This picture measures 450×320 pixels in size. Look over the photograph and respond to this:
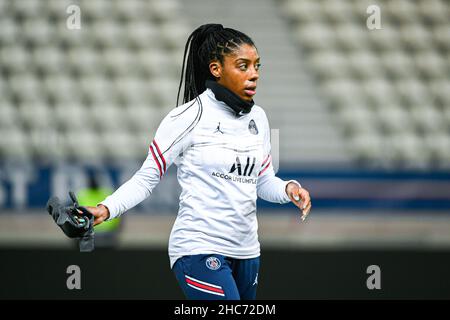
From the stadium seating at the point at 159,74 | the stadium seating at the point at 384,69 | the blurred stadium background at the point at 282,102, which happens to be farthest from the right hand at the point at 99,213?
the stadium seating at the point at 384,69

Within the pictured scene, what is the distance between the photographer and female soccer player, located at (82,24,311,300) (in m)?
3.15

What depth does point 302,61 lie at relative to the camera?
13.0 m

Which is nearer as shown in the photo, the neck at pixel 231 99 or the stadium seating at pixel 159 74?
the neck at pixel 231 99

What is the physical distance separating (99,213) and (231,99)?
69 centimetres

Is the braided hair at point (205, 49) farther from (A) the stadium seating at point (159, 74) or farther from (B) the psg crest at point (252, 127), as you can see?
(A) the stadium seating at point (159, 74)

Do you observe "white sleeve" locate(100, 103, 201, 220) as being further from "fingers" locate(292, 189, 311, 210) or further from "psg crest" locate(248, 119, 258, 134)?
"fingers" locate(292, 189, 311, 210)

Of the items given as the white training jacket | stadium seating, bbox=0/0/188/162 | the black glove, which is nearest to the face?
the white training jacket

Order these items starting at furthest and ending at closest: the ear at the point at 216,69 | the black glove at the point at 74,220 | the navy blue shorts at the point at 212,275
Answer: the ear at the point at 216,69, the navy blue shorts at the point at 212,275, the black glove at the point at 74,220

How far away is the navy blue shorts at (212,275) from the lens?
313cm

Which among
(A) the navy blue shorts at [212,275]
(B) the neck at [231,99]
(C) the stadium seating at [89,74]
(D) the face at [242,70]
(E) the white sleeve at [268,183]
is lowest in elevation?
(A) the navy blue shorts at [212,275]

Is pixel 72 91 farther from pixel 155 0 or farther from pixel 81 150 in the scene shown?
pixel 155 0

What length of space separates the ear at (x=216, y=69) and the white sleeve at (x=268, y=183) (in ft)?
1.01

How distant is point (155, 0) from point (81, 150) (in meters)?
3.11
